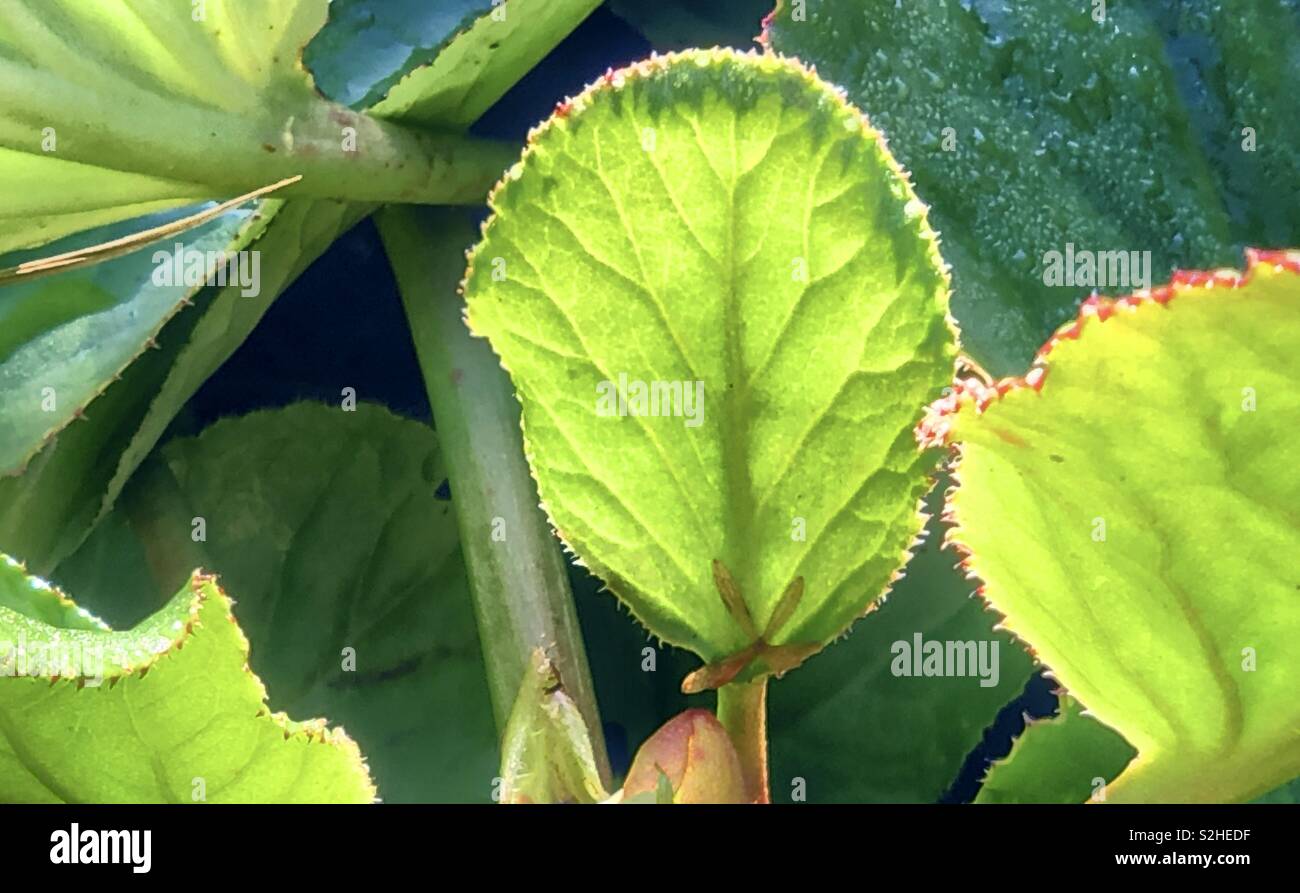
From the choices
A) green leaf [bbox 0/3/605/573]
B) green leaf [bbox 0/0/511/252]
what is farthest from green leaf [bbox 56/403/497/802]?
green leaf [bbox 0/0/511/252]

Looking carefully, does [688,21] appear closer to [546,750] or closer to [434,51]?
[434,51]

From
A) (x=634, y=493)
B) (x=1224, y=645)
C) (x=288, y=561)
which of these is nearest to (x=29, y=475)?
(x=288, y=561)

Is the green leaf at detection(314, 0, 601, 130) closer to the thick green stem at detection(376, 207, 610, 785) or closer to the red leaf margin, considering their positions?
the thick green stem at detection(376, 207, 610, 785)

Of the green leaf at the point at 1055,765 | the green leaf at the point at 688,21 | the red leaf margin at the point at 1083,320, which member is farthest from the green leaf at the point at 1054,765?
the green leaf at the point at 688,21

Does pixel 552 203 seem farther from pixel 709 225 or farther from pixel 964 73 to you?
pixel 964 73

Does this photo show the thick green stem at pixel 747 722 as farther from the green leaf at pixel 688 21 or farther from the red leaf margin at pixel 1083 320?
the green leaf at pixel 688 21
